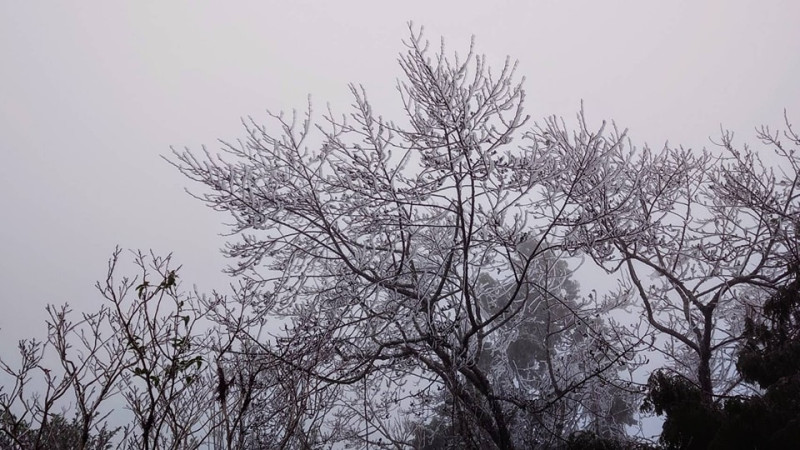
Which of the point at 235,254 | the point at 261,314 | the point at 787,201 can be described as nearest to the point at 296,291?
the point at 261,314

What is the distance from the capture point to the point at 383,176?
554 centimetres

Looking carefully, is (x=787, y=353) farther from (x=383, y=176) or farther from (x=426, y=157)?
(x=383, y=176)

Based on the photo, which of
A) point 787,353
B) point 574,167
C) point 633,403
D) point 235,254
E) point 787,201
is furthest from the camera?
point 633,403

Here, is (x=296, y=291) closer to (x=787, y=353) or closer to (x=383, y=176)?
(x=383, y=176)

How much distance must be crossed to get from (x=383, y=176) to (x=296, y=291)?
1.64m

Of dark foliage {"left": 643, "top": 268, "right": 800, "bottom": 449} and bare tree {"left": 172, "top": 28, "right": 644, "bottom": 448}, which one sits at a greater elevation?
bare tree {"left": 172, "top": 28, "right": 644, "bottom": 448}

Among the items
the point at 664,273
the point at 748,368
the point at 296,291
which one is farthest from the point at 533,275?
the point at 296,291

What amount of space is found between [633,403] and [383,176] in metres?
11.7

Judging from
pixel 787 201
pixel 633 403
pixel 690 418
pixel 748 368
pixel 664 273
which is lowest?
pixel 690 418

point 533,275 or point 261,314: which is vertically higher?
point 533,275

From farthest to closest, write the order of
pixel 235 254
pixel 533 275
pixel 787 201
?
1. pixel 533 275
2. pixel 787 201
3. pixel 235 254

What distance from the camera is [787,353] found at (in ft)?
15.7

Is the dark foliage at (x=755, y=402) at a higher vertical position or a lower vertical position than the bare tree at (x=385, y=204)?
lower

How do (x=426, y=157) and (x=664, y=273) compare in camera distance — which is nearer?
(x=426, y=157)
